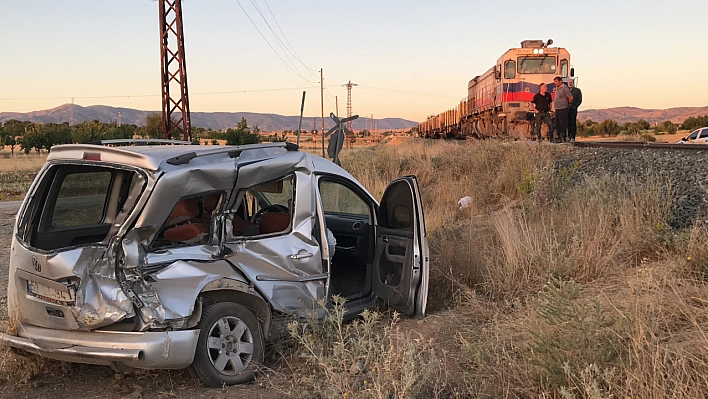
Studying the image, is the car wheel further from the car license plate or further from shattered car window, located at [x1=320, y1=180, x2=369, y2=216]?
shattered car window, located at [x1=320, y1=180, x2=369, y2=216]

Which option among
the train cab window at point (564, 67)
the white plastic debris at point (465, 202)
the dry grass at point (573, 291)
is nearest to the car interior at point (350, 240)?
the dry grass at point (573, 291)

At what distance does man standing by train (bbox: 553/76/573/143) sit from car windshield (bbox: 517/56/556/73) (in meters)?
6.96

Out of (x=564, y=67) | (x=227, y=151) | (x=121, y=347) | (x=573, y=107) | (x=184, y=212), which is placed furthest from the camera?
(x=564, y=67)

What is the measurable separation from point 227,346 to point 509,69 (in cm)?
2145

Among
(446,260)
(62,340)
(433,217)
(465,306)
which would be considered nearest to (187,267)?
(62,340)

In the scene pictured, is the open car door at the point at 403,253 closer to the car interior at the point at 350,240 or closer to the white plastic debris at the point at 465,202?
the car interior at the point at 350,240

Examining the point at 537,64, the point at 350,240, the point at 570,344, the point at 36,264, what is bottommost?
the point at 570,344

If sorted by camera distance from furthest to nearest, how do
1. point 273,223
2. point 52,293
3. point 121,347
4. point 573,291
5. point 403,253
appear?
point 403,253 < point 273,223 < point 52,293 < point 121,347 < point 573,291

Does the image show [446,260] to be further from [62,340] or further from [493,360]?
[62,340]

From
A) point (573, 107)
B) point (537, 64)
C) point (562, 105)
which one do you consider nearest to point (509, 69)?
point (537, 64)

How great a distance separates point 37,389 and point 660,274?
17.8 ft

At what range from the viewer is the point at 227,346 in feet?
14.7

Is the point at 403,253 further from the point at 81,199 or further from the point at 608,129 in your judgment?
the point at 608,129

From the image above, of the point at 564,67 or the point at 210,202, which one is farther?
the point at 564,67
